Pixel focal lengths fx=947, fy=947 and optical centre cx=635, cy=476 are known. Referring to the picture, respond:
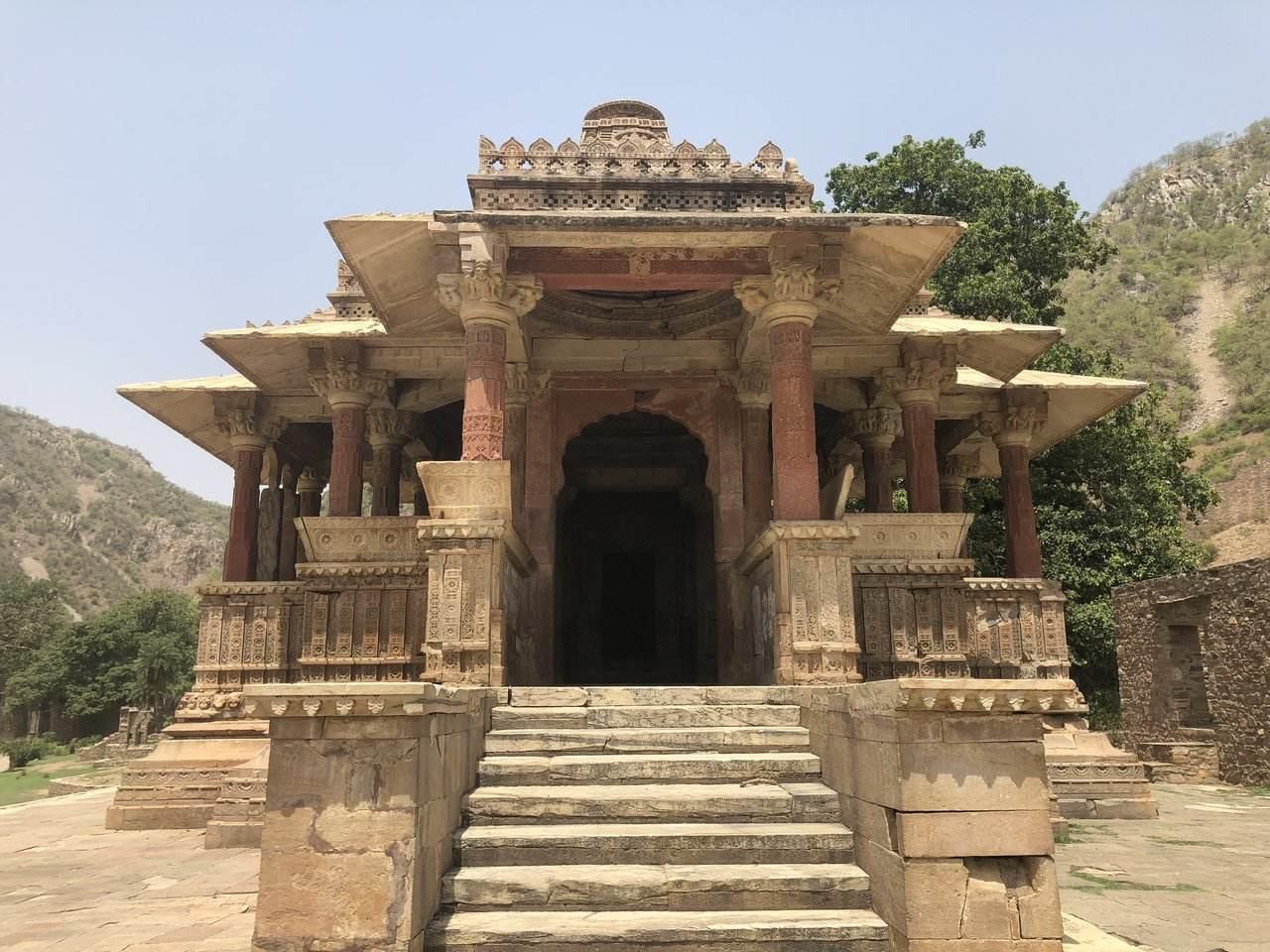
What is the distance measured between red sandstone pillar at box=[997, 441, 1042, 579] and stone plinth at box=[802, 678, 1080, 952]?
10279mm

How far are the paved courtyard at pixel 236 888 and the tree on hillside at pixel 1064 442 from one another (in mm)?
13031

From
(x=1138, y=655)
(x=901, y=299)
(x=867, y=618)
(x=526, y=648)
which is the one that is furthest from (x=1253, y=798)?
(x=526, y=648)

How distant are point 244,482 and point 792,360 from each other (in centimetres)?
912

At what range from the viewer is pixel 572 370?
12.6 metres

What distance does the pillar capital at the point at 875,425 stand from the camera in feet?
45.7

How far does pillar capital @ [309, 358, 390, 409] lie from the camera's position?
1251cm

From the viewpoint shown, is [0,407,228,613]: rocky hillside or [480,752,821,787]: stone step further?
[0,407,228,613]: rocky hillside

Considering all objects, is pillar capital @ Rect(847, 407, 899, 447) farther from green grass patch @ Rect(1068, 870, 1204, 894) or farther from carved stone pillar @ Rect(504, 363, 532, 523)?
green grass patch @ Rect(1068, 870, 1204, 894)

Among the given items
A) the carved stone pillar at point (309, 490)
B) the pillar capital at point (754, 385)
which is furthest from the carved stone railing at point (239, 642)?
the carved stone pillar at point (309, 490)

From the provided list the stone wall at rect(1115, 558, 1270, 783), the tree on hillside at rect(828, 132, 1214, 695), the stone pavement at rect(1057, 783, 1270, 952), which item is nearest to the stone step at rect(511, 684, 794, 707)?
the stone pavement at rect(1057, 783, 1270, 952)

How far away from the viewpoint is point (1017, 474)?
47.7ft

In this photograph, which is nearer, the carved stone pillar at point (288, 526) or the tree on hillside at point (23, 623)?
the carved stone pillar at point (288, 526)

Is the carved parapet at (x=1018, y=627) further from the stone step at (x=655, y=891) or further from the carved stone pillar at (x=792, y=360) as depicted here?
the stone step at (x=655, y=891)

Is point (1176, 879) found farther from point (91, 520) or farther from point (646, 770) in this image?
point (91, 520)
